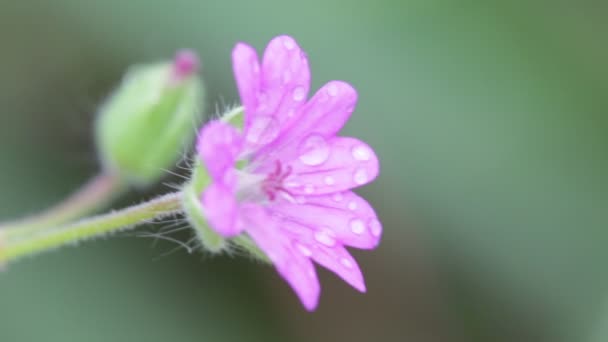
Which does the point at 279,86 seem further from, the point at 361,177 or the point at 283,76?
the point at 361,177

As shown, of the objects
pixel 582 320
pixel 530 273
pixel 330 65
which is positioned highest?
pixel 330 65

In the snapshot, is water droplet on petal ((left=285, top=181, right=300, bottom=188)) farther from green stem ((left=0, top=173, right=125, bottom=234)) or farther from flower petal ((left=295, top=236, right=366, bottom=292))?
green stem ((left=0, top=173, right=125, bottom=234))

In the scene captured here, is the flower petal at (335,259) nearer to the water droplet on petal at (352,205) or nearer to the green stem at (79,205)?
the water droplet on petal at (352,205)

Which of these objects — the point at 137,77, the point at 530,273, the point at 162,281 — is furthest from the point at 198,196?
the point at 530,273

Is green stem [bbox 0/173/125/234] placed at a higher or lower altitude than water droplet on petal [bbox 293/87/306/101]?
higher

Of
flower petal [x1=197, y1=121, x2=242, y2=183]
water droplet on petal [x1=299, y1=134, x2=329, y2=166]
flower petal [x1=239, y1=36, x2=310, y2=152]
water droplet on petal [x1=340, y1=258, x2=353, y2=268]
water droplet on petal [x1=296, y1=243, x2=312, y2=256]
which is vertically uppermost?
flower petal [x1=239, y1=36, x2=310, y2=152]

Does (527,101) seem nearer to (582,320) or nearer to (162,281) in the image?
(582,320)

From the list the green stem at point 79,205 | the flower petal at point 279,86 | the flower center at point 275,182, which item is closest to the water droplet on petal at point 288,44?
the flower petal at point 279,86

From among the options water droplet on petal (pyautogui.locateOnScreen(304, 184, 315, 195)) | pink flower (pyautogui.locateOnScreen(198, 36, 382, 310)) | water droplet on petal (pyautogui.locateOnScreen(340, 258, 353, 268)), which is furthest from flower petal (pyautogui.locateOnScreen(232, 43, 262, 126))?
water droplet on petal (pyautogui.locateOnScreen(340, 258, 353, 268))
